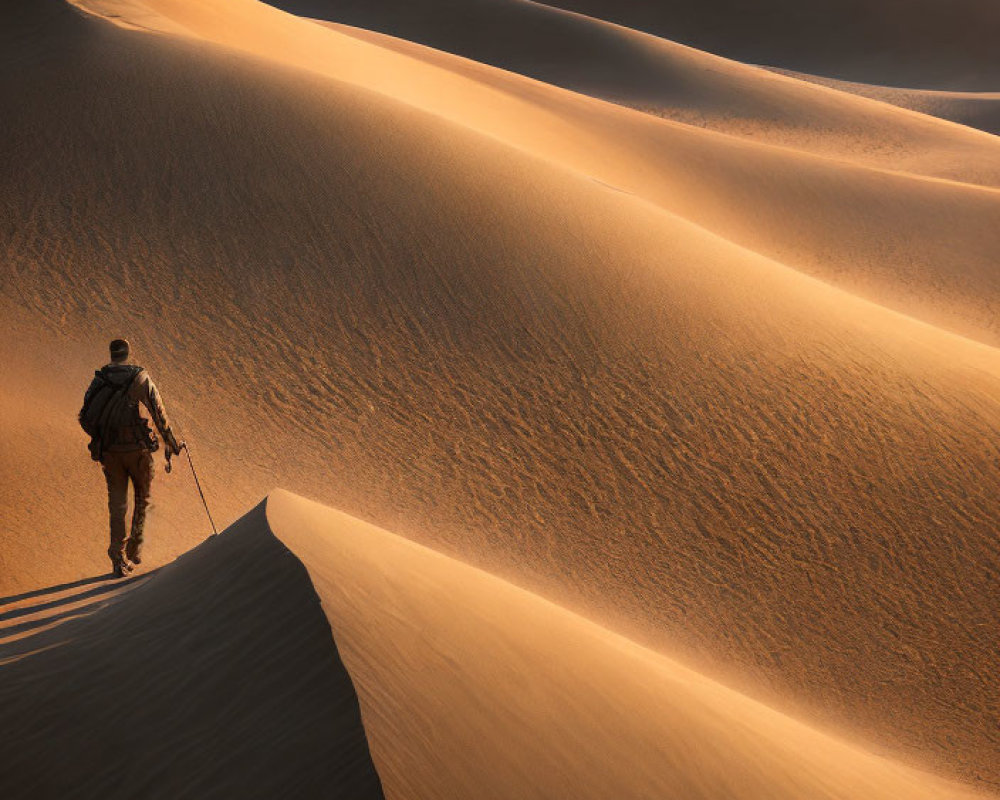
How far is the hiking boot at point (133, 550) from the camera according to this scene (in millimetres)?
7289

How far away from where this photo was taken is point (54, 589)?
705 cm

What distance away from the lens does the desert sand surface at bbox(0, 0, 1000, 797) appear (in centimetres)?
841

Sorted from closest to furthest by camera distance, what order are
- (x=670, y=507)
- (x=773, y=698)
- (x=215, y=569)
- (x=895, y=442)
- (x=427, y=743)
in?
(x=427, y=743), (x=215, y=569), (x=773, y=698), (x=670, y=507), (x=895, y=442)

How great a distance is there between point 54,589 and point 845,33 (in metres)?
84.0

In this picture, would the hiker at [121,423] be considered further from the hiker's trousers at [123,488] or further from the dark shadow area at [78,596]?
the dark shadow area at [78,596]

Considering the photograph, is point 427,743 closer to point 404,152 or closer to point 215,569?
point 215,569

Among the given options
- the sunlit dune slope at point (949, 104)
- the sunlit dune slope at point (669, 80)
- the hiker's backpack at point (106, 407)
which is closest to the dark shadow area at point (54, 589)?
the hiker's backpack at point (106, 407)

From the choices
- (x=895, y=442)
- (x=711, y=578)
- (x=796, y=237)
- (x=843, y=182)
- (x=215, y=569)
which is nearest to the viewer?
(x=215, y=569)

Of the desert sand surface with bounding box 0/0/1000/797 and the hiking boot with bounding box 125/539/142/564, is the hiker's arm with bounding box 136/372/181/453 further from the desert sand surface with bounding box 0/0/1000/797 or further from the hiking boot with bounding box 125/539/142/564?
the desert sand surface with bounding box 0/0/1000/797

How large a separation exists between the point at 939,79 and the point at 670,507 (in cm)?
7331

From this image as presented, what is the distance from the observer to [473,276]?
12641 mm

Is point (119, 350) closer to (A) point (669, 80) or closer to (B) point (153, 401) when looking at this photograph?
(B) point (153, 401)

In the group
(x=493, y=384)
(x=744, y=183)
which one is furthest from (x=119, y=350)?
(x=744, y=183)

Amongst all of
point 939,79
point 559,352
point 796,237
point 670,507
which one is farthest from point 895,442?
point 939,79
